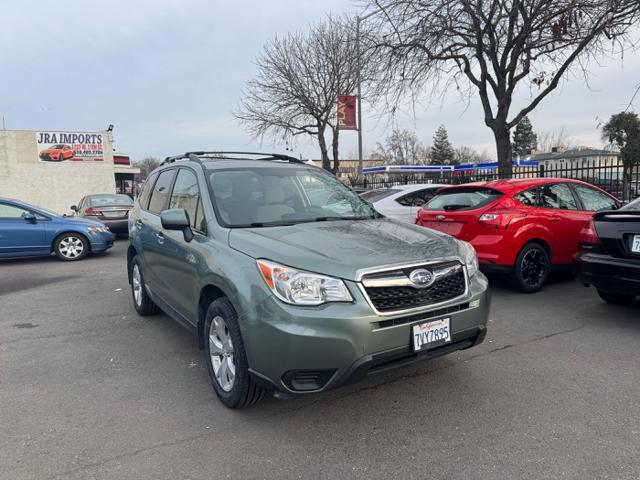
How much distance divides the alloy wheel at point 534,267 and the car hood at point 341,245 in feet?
10.1

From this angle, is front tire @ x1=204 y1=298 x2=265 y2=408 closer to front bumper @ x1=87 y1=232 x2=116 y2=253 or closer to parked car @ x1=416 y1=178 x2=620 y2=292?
parked car @ x1=416 y1=178 x2=620 y2=292

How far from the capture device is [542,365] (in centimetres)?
376

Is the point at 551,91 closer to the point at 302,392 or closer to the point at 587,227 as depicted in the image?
the point at 587,227

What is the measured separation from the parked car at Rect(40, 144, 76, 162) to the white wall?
0.80ft

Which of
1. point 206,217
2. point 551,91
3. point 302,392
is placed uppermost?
point 551,91

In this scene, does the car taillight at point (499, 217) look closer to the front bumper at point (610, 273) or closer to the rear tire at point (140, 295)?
the front bumper at point (610, 273)

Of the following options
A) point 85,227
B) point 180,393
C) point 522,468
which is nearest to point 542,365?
point 522,468

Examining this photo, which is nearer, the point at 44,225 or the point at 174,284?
the point at 174,284

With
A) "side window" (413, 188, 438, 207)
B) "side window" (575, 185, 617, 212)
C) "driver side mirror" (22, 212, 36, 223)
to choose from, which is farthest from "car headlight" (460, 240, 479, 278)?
"driver side mirror" (22, 212, 36, 223)

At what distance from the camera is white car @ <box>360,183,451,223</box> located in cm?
905

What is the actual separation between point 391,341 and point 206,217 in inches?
68.5

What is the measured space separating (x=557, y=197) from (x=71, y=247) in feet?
31.6

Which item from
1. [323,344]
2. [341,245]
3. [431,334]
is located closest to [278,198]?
[341,245]

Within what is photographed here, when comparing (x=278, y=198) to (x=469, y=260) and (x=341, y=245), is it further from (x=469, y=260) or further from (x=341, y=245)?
(x=469, y=260)
